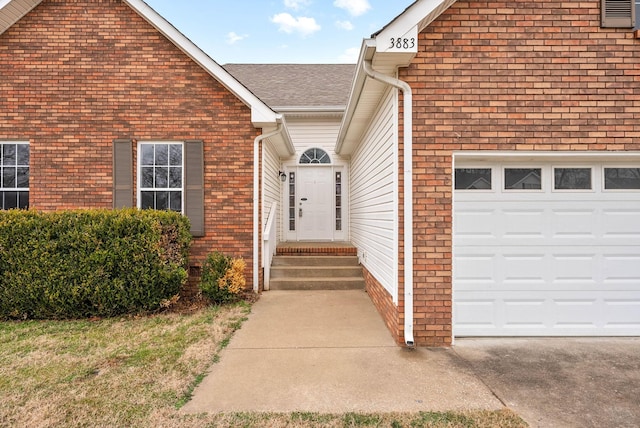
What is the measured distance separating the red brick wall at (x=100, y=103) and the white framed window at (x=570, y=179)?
16.5ft

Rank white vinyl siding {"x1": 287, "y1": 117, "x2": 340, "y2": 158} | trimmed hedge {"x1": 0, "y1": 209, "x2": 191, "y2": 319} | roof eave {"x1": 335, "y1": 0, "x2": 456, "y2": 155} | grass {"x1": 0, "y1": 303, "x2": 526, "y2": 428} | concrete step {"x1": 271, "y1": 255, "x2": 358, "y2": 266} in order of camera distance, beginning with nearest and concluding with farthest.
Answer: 1. grass {"x1": 0, "y1": 303, "x2": 526, "y2": 428}
2. roof eave {"x1": 335, "y1": 0, "x2": 456, "y2": 155}
3. trimmed hedge {"x1": 0, "y1": 209, "x2": 191, "y2": 319}
4. concrete step {"x1": 271, "y1": 255, "x2": 358, "y2": 266}
5. white vinyl siding {"x1": 287, "y1": 117, "x2": 340, "y2": 158}

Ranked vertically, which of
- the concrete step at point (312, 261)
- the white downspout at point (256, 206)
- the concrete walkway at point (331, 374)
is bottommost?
the concrete walkway at point (331, 374)

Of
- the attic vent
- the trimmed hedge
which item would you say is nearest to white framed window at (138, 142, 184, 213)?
the trimmed hedge

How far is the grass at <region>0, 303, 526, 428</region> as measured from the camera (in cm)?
260

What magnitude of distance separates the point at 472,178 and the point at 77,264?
234 inches

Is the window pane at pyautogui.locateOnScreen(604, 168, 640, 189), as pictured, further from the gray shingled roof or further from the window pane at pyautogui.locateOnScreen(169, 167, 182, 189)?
the window pane at pyautogui.locateOnScreen(169, 167, 182, 189)

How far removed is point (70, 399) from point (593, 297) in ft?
19.4

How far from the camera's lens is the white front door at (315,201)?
959 centimetres

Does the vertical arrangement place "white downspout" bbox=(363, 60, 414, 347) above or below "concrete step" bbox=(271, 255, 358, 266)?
above

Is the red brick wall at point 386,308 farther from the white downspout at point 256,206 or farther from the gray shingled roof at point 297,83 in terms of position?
the gray shingled roof at point 297,83

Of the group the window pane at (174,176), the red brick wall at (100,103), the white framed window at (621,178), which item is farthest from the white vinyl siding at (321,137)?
the white framed window at (621,178)

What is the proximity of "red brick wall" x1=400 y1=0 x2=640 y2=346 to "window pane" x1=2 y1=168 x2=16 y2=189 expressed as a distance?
7.37m

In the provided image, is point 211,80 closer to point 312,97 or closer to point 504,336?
point 312,97

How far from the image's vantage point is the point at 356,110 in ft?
18.3
